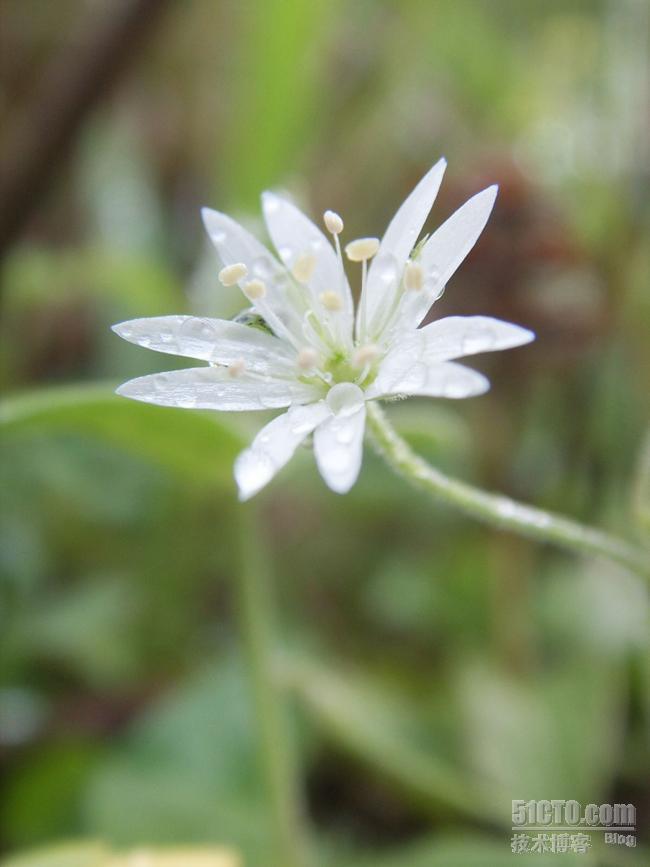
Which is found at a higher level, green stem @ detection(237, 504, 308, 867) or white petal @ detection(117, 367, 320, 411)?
white petal @ detection(117, 367, 320, 411)

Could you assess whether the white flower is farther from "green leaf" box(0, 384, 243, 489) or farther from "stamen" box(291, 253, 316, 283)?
"green leaf" box(0, 384, 243, 489)

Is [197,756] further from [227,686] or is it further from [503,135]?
[503,135]

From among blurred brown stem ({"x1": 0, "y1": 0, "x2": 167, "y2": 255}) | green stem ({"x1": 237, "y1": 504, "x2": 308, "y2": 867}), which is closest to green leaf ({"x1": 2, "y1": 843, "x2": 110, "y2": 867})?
green stem ({"x1": 237, "y1": 504, "x2": 308, "y2": 867})

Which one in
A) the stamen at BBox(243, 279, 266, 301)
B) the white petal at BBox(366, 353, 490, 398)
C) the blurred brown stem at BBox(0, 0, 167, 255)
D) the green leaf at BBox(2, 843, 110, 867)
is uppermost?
the blurred brown stem at BBox(0, 0, 167, 255)

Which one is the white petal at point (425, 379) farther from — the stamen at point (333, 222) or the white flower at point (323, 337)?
the stamen at point (333, 222)

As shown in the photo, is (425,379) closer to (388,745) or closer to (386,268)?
(386,268)

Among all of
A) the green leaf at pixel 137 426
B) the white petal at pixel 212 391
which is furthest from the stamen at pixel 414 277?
the green leaf at pixel 137 426

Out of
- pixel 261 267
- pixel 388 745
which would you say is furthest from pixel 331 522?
pixel 261 267
